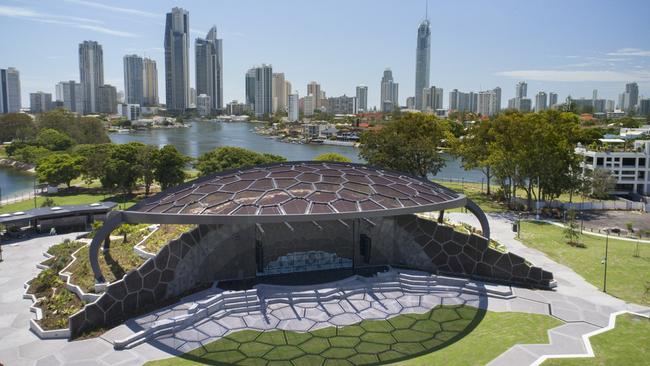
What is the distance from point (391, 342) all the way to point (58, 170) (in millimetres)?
52259

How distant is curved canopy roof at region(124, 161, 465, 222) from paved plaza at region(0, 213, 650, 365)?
4.54 metres

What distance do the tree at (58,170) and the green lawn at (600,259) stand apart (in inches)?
2010

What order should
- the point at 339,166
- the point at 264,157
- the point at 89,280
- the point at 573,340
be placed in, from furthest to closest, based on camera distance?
the point at 264,157 → the point at 339,166 → the point at 89,280 → the point at 573,340

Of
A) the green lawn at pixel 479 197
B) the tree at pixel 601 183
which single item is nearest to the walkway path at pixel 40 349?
the green lawn at pixel 479 197

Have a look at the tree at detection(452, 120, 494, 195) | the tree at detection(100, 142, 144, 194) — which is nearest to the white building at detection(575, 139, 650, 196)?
the tree at detection(452, 120, 494, 195)

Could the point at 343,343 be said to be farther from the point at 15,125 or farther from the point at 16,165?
the point at 15,125

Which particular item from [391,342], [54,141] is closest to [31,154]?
[54,141]

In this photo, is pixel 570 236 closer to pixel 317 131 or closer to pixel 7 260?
pixel 7 260

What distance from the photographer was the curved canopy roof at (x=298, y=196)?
899 inches

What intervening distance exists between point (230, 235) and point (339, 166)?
27.1ft

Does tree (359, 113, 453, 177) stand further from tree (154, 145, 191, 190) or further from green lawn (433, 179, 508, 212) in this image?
tree (154, 145, 191, 190)

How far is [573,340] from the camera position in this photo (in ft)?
68.8

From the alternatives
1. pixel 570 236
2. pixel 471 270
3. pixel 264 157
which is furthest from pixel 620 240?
pixel 264 157

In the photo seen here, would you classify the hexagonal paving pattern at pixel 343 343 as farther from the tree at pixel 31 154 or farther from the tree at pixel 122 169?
the tree at pixel 31 154
